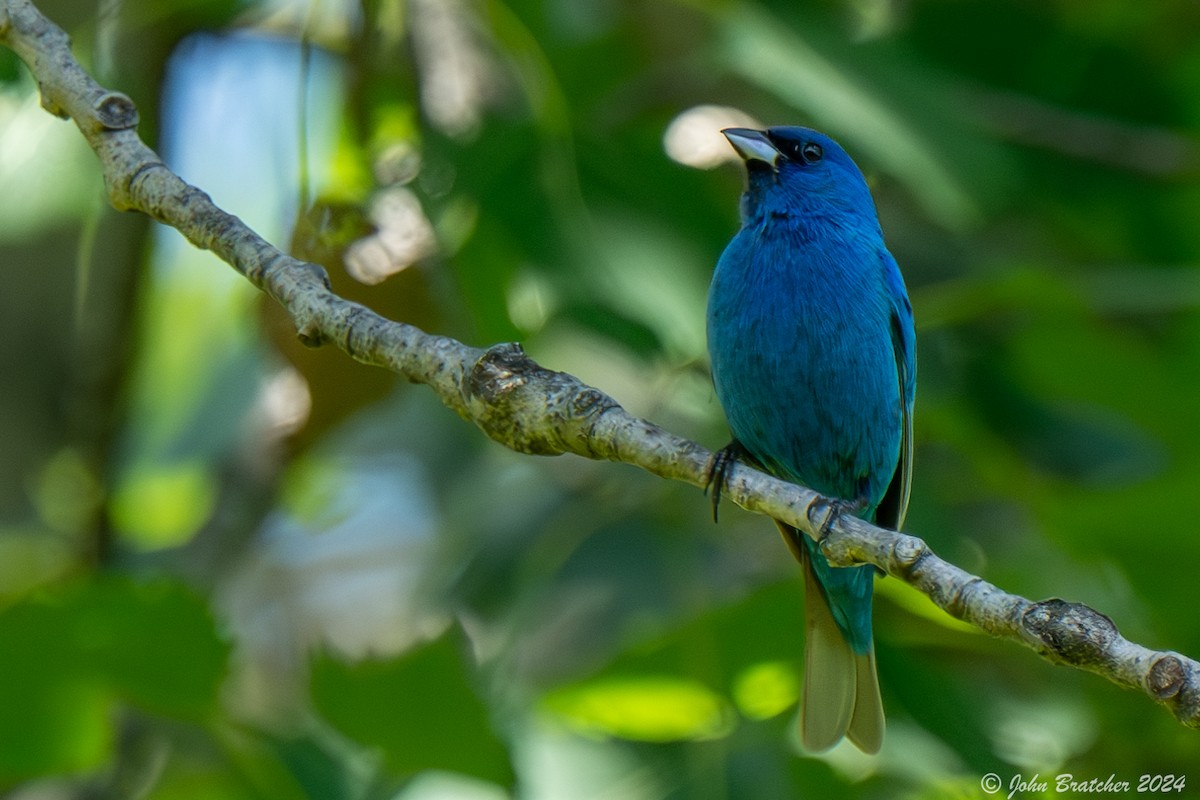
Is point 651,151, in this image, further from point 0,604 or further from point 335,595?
point 335,595

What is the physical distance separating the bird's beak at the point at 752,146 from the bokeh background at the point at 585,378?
5.0 inches

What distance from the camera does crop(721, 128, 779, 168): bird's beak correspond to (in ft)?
11.3

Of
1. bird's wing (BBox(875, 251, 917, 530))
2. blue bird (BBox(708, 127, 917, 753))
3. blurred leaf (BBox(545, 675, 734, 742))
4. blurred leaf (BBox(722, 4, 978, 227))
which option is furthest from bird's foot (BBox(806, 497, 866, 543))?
blurred leaf (BBox(722, 4, 978, 227))

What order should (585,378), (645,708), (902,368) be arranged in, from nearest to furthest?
(645,708)
(902,368)
(585,378)

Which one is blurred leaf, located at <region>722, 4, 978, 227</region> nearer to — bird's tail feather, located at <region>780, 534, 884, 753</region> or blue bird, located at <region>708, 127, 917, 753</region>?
blue bird, located at <region>708, 127, 917, 753</region>

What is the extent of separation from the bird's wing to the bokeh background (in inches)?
8.4

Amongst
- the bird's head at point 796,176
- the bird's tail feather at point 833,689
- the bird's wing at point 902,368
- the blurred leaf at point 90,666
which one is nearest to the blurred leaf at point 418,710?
the blurred leaf at point 90,666

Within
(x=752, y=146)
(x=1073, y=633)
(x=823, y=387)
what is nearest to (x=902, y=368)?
(x=823, y=387)

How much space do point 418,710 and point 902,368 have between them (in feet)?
4.89

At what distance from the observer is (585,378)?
14.7ft

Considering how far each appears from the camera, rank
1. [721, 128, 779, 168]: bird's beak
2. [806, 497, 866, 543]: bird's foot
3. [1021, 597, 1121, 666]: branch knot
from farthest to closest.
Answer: [721, 128, 779, 168]: bird's beak → [806, 497, 866, 543]: bird's foot → [1021, 597, 1121, 666]: branch knot

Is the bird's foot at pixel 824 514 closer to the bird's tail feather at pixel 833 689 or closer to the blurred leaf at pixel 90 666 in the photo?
the bird's tail feather at pixel 833 689

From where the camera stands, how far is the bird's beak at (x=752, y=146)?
343 centimetres

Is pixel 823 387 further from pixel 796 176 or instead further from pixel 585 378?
pixel 585 378
